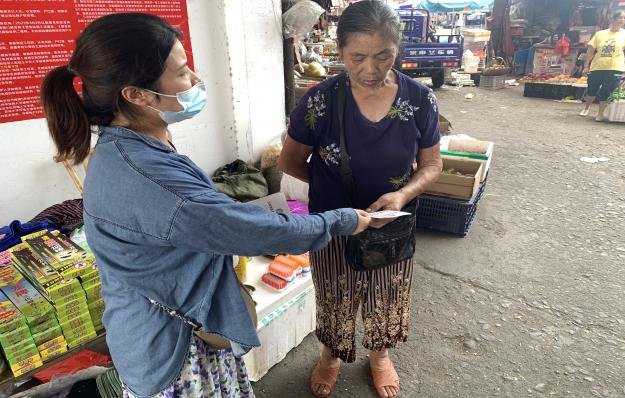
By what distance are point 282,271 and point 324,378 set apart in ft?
1.99

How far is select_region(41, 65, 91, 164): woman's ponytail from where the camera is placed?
102 centimetres

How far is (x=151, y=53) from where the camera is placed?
39.0 inches

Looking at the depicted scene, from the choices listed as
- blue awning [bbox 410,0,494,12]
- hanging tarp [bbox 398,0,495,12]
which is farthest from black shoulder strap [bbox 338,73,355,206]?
blue awning [bbox 410,0,494,12]

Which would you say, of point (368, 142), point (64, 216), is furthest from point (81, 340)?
point (368, 142)

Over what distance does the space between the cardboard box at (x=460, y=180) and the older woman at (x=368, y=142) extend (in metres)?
1.90

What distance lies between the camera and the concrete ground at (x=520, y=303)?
230cm

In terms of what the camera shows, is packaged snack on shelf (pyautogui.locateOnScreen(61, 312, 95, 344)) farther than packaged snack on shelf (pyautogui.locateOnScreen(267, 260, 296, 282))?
No

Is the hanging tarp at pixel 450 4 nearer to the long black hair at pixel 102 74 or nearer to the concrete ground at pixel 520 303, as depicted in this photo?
the concrete ground at pixel 520 303

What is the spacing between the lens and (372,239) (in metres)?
1.65

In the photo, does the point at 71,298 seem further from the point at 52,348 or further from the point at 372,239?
the point at 372,239

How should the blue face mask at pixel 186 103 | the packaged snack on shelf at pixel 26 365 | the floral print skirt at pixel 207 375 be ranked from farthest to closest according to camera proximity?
the packaged snack on shelf at pixel 26 365
the floral print skirt at pixel 207 375
the blue face mask at pixel 186 103

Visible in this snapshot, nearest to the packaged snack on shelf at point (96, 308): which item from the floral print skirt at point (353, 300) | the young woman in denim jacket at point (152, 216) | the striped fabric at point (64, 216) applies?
the striped fabric at point (64, 216)

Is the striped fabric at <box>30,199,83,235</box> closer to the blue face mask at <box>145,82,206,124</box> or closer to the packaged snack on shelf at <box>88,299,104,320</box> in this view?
the packaged snack on shelf at <box>88,299,104,320</box>

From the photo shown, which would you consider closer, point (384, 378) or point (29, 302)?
point (29, 302)
